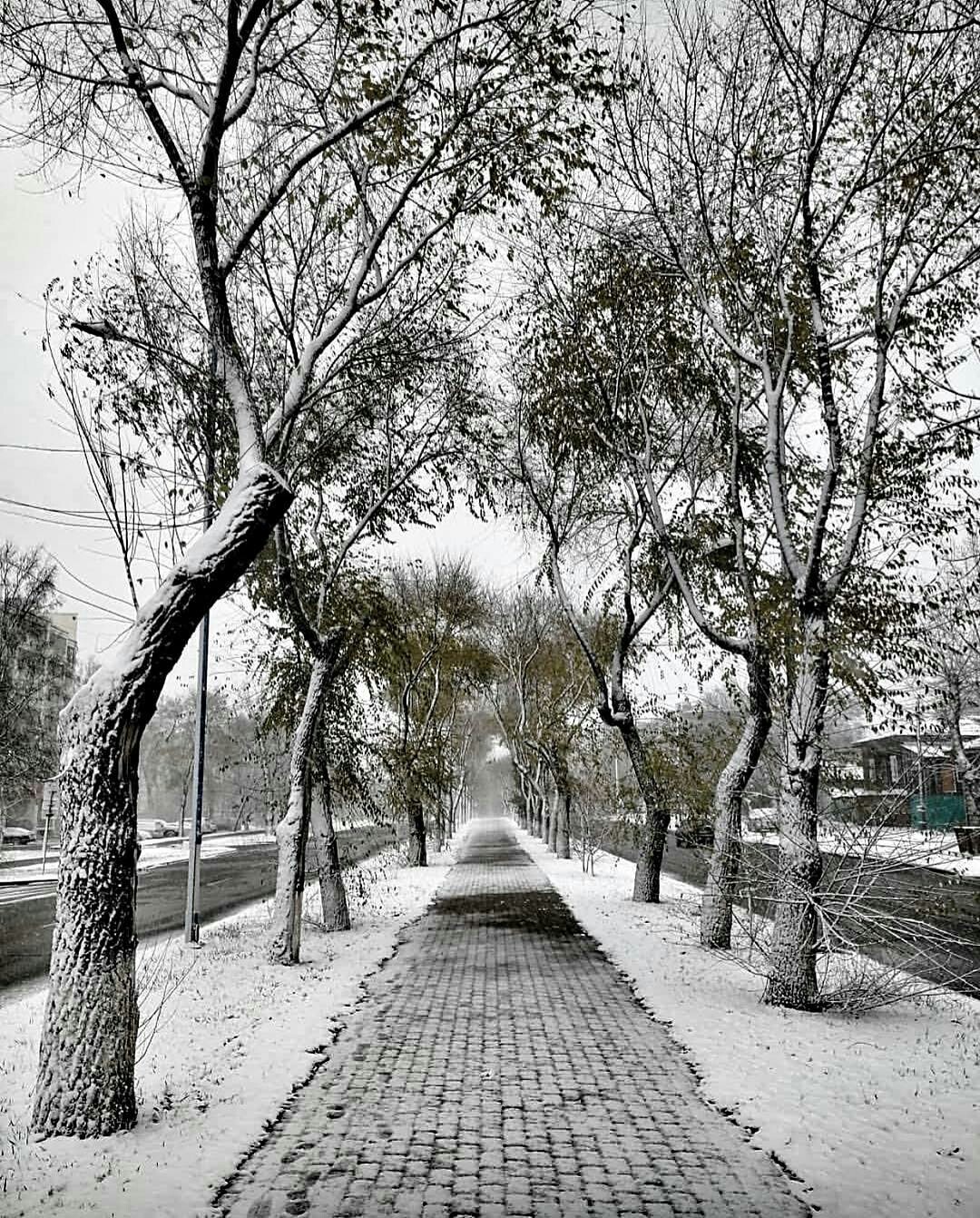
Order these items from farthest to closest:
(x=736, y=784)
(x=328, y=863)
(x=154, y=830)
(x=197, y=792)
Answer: (x=154, y=830) → (x=328, y=863) → (x=197, y=792) → (x=736, y=784)

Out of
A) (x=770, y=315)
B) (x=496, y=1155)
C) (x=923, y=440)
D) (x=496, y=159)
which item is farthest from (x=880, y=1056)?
(x=496, y=159)

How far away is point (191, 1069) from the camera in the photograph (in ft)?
21.1

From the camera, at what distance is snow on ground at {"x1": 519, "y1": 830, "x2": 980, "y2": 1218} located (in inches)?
181

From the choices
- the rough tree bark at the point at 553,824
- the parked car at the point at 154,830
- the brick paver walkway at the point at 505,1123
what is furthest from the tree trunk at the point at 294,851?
the parked car at the point at 154,830

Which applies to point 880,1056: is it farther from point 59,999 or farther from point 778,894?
point 59,999

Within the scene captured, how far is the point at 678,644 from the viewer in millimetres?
14312

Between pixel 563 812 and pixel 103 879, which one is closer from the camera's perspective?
pixel 103 879

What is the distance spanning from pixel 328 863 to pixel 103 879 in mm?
8039

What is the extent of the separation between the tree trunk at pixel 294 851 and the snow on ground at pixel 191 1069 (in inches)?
12.3

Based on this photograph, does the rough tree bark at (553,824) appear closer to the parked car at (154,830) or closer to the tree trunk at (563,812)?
the tree trunk at (563,812)

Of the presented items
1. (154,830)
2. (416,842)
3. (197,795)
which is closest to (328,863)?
(197,795)

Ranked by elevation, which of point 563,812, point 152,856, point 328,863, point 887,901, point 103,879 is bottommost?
point 152,856

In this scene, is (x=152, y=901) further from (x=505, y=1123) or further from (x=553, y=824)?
(x=553, y=824)

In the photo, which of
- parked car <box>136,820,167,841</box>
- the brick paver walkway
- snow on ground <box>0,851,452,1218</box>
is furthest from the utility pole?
parked car <box>136,820,167,841</box>
